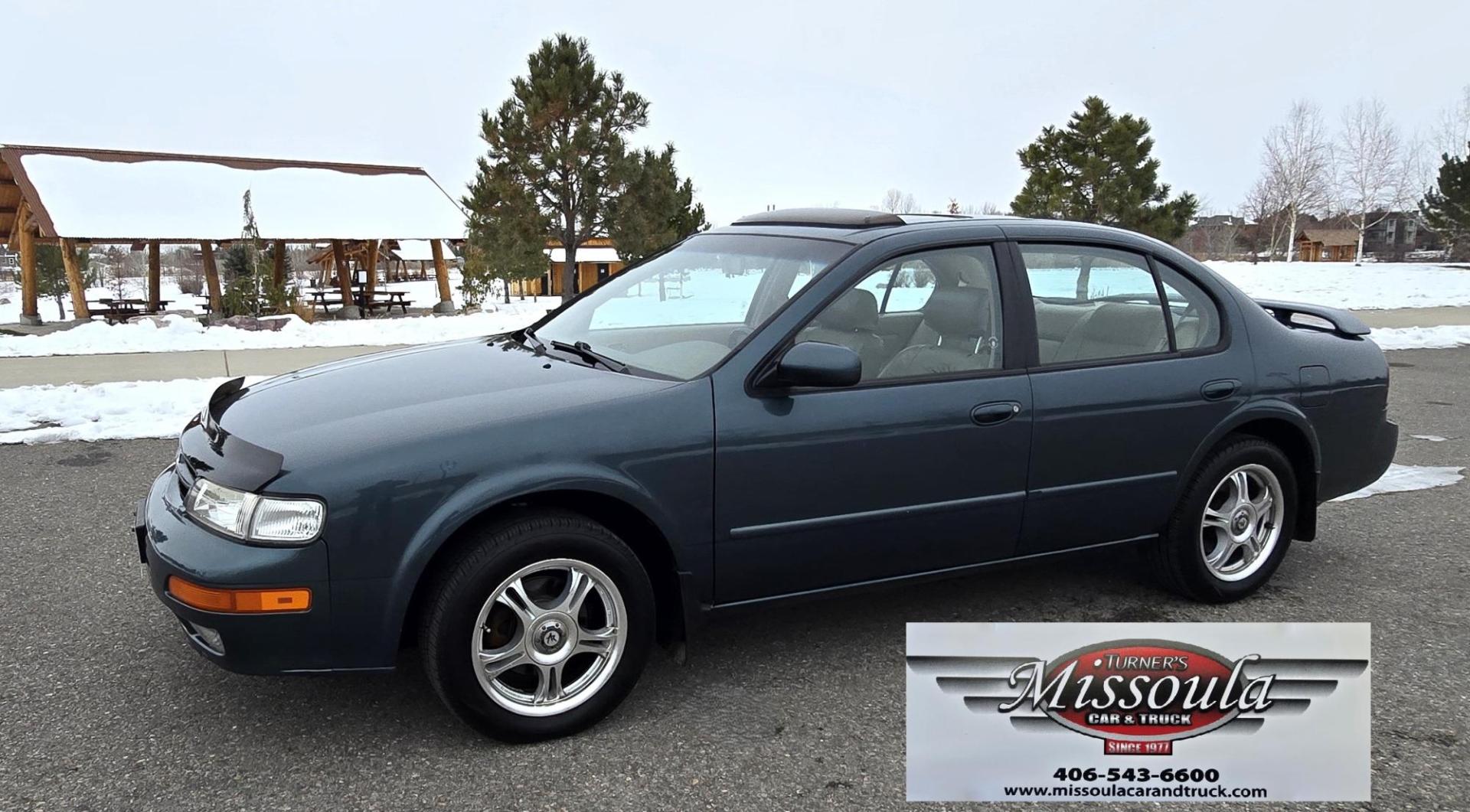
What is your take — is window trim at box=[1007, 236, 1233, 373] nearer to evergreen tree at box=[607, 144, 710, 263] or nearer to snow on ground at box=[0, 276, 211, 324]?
→ evergreen tree at box=[607, 144, 710, 263]

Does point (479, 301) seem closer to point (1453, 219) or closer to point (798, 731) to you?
point (798, 731)

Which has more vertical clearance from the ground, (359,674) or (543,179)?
(543,179)

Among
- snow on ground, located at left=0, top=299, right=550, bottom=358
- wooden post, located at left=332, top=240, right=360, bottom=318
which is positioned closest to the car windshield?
snow on ground, located at left=0, top=299, right=550, bottom=358

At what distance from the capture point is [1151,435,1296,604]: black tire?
379cm

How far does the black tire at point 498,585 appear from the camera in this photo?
2666 millimetres

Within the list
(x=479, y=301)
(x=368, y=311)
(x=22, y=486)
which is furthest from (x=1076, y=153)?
(x=22, y=486)

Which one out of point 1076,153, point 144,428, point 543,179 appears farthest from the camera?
point 1076,153

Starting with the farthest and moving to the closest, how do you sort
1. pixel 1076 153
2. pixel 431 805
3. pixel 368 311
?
pixel 1076 153, pixel 368 311, pixel 431 805

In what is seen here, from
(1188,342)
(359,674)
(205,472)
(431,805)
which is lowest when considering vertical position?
(431,805)

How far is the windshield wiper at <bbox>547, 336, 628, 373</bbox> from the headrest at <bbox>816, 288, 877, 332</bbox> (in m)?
0.69

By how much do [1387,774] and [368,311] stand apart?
24.7 m

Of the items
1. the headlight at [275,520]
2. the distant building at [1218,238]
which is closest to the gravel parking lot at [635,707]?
the headlight at [275,520]

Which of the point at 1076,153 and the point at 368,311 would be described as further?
the point at 1076,153

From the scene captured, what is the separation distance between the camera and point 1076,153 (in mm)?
27938
